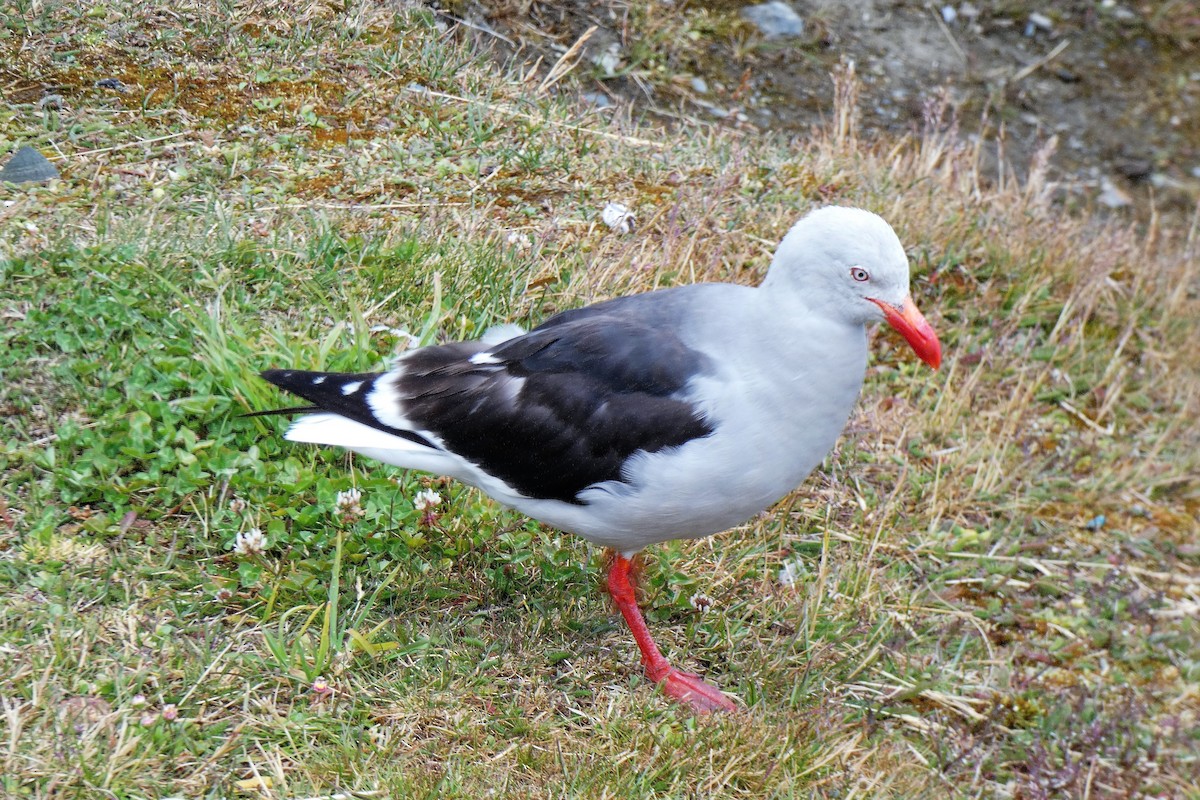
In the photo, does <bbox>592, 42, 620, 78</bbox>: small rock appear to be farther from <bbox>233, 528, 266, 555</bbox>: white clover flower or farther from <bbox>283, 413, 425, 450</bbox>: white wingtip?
<bbox>233, 528, 266, 555</bbox>: white clover flower

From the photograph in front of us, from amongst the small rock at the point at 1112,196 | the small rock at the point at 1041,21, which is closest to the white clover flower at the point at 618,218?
the small rock at the point at 1112,196

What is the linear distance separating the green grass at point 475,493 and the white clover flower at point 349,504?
0.05ft

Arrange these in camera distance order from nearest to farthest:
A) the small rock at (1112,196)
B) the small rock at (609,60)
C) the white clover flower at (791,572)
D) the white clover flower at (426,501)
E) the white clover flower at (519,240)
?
the white clover flower at (426,501), the white clover flower at (791,572), the white clover flower at (519,240), the small rock at (609,60), the small rock at (1112,196)

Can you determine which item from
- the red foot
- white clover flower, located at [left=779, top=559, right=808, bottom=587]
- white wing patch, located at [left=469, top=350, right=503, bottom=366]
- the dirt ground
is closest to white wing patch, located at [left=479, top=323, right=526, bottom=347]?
white wing patch, located at [left=469, top=350, right=503, bottom=366]

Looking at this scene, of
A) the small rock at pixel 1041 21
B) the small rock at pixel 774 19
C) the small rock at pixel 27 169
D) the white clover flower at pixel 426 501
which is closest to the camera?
the white clover flower at pixel 426 501

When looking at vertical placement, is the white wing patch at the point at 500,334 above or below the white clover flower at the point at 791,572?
above

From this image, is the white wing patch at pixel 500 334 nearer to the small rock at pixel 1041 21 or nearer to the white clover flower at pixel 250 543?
the white clover flower at pixel 250 543

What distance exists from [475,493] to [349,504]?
501 millimetres

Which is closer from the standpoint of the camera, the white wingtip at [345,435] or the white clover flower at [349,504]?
the white wingtip at [345,435]

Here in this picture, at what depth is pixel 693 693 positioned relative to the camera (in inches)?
134

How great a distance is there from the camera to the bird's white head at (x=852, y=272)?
311 centimetres

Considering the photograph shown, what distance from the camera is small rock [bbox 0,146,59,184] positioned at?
429 cm

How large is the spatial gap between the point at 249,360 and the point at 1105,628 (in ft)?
11.0

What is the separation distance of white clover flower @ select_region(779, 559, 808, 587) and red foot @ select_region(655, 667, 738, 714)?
0.65 meters
